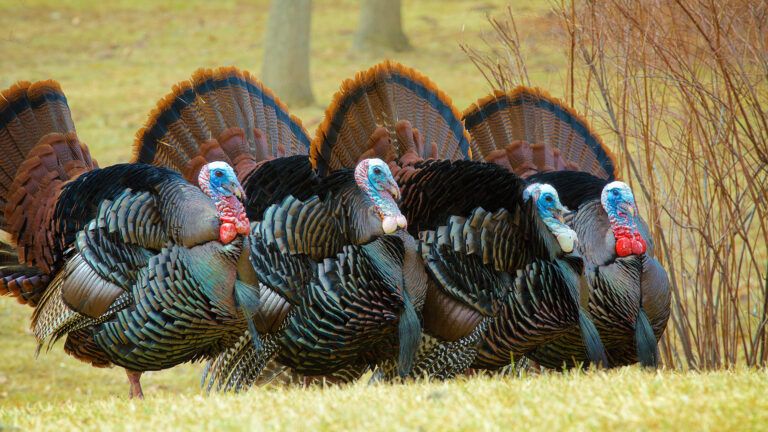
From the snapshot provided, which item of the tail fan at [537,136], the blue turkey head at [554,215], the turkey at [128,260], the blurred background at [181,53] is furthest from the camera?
the blurred background at [181,53]

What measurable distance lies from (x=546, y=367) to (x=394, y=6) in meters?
13.0

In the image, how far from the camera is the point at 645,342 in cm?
573

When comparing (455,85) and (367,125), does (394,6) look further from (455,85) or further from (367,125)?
(367,125)

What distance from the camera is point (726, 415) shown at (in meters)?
3.72

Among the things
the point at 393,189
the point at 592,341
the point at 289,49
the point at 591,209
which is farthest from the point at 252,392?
the point at 289,49

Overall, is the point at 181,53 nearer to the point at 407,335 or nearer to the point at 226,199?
the point at 226,199

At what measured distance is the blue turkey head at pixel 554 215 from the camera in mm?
5757

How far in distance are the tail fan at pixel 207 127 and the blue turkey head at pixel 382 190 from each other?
3.31 feet

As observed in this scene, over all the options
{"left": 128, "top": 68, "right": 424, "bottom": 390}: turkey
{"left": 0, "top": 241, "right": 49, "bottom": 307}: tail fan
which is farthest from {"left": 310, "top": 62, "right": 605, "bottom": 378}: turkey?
{"left": 0, "top": 241, "right": 49, "bottom": 307}: tail fan

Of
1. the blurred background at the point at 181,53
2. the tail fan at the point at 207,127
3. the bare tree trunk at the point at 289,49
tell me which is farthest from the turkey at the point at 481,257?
the bare tree trunk at the point at 289,49

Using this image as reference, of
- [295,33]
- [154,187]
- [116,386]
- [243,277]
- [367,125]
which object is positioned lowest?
[116,386]

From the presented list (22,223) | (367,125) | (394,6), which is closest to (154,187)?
(22,223)

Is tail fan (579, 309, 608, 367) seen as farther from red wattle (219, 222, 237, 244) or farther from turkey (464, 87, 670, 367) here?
red wattle (219, 222, 237, 244)

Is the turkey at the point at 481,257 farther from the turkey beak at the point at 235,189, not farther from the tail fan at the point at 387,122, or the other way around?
the turkey beak at the point at 235,189
